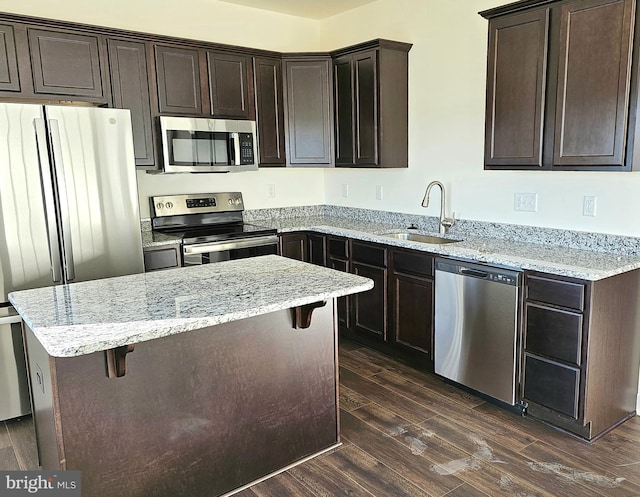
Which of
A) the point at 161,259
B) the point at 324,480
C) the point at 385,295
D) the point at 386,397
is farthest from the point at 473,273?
the point at 161,259

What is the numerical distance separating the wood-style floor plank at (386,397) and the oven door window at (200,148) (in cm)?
191

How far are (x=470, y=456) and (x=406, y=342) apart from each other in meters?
1.13

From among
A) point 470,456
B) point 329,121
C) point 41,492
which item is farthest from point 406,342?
point 41,492

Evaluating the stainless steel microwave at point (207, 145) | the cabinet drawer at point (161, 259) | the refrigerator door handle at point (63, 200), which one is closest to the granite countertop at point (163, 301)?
the refrigerator door handle at point (63, 200)

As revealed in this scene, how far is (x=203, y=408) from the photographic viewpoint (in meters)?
2.07

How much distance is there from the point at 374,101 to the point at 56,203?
237 centimetres

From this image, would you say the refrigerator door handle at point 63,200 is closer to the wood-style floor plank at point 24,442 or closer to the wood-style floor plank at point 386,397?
the wood-style floor plank at point 24,442

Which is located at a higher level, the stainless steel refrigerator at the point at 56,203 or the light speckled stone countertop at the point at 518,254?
the stainless steel refrigerator at the point at 56,203

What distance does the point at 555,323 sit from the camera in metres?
2.59

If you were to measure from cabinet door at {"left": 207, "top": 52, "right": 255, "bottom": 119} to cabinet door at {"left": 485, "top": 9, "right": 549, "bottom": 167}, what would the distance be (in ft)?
6.48

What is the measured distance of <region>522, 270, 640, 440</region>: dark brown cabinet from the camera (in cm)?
249

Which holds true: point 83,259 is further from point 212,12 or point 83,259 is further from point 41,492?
point 212,12

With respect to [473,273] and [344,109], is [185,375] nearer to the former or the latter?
[473,273]

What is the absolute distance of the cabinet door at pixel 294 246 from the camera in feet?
13.8
